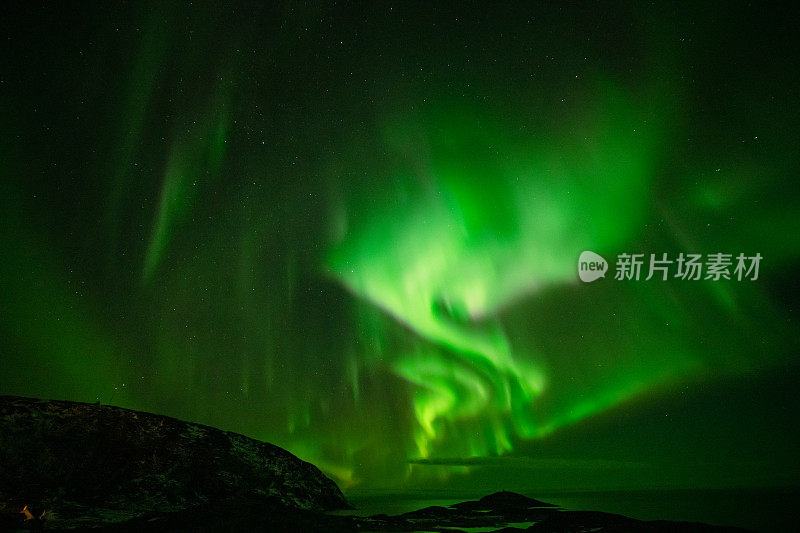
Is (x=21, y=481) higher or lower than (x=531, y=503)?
higher

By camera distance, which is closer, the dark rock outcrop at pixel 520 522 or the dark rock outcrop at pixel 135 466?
the dark rock outcrop at pixel 520 522

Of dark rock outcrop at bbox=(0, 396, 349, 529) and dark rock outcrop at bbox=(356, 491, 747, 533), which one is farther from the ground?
dark rock outcrop at bbox=(0, 396, 349, 529)

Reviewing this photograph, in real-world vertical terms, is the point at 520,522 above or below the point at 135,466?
below

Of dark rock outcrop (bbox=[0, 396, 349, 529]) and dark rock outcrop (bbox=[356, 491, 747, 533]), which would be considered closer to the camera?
dark rock outcrop (bbox=[356, 491, 747, 533])

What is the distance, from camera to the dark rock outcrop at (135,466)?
23750mm

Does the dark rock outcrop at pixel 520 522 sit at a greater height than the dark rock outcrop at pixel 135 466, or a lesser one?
lesser

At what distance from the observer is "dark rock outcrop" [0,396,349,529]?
77.9 ft

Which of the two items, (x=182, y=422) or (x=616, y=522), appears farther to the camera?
(x=182, y=422)

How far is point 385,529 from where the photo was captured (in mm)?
14852

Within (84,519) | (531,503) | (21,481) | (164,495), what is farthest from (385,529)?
(21,481)

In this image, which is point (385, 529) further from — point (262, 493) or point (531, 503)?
point (262, 493)

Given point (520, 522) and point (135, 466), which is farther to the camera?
point (135, 466)

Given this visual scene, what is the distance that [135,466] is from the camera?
2811 centimetres

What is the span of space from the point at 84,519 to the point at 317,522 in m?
7.56
